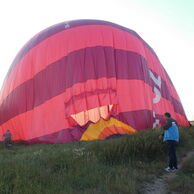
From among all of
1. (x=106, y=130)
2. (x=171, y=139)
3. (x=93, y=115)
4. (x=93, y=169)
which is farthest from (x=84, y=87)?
(x=93, y=169)

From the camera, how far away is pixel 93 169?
7152 mm

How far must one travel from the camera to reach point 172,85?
16938mm

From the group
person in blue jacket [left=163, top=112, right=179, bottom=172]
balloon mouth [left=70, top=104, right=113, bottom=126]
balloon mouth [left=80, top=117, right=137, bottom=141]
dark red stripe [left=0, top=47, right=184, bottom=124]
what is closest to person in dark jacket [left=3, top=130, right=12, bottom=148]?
dark red stripe [left=0, top=47, right=184, bottom=124]

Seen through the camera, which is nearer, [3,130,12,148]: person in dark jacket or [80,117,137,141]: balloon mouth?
[80,117,137,141]: balloon mouth

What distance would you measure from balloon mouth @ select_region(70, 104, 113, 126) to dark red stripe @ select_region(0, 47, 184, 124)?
1.20 metres

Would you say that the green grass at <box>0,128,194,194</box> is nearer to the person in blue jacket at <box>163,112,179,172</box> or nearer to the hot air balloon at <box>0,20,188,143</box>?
the person in blue jacket at <box>163,112,179,172</box>

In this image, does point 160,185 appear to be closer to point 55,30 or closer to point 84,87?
point 84,87

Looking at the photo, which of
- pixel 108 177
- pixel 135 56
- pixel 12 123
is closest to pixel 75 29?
pixel 135 56

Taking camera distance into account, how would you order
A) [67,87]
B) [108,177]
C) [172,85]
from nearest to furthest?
[108,177] < [67,87] < [172,85]

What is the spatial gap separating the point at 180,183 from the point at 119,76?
6.92 m

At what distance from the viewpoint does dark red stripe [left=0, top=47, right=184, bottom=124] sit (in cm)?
1316

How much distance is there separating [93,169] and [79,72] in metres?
6.52

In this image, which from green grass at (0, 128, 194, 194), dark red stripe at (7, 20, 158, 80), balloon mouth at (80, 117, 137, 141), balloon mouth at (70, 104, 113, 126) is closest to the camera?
green grass at (0, 128, 194, 194)

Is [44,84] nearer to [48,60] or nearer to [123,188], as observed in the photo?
[48,60]
